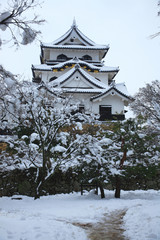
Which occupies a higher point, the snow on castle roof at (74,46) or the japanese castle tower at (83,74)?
the snow on castle roof at (74,46)

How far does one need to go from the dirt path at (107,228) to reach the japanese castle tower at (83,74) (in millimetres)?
11709

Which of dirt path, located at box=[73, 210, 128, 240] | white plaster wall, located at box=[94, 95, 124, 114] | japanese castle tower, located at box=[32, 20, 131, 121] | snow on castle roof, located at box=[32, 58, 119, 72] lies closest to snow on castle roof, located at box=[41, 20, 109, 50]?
japanese castle tower, located at box=[32, 20, 131, 121]

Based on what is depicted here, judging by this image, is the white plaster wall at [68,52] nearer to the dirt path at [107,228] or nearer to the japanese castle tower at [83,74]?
the japanese castle tower at [83,74]

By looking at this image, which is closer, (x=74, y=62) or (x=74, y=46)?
(x=74, y=62)

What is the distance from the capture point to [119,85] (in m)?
30.4

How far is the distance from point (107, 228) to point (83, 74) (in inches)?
805

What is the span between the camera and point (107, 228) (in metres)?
6.24

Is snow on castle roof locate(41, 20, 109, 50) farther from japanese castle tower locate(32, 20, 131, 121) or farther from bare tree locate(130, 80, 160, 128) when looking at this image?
bare tree locate(130, 80, 160, 128)

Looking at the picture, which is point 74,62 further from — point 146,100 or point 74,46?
point 146,100

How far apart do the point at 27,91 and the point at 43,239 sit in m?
8.88

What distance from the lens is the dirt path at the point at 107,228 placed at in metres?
5.40

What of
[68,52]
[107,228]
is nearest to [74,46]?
[68,52]

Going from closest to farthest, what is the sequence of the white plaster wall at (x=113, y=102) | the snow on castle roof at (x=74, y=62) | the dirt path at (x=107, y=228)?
the dirt path at (x=107, y=228)
the white plaster wall at (x=113, y=102)
the snow on castle roof at (x=74, y=62)

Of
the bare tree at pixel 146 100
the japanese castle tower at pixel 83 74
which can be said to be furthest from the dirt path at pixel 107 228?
the bare tree at pixel 146 100
